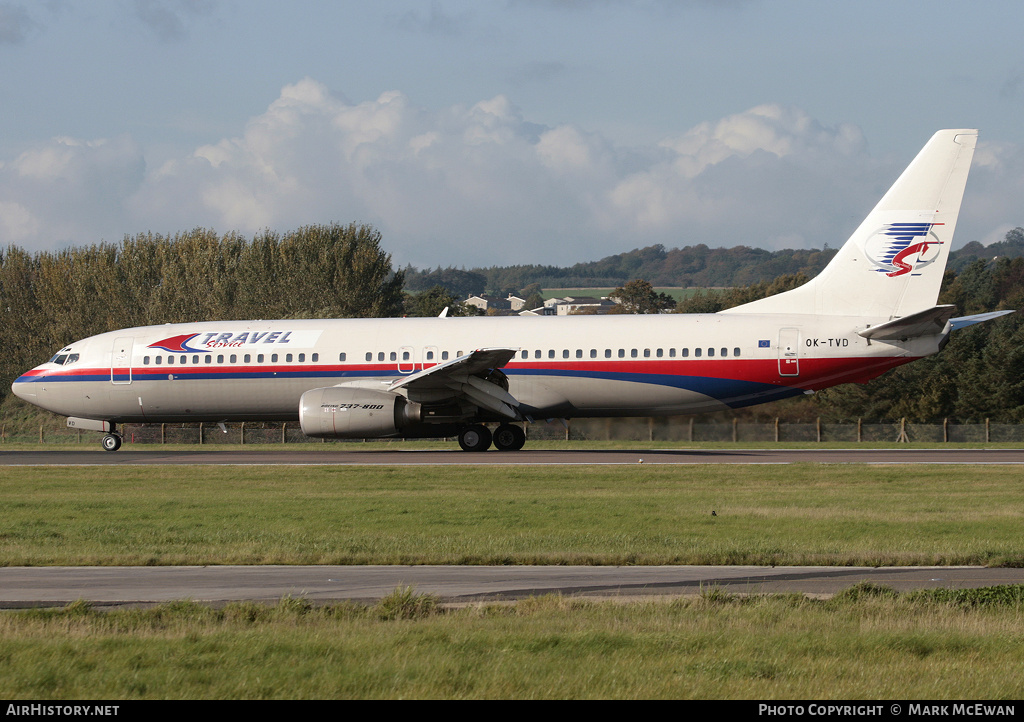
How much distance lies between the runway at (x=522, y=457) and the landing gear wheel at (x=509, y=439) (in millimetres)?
458

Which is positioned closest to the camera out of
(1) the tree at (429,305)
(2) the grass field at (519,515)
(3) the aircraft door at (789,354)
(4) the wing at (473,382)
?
Result: (2) the grass field at (519,515)

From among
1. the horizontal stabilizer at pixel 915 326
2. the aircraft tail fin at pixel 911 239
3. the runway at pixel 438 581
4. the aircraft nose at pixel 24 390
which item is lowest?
the runway at pixel 438 581

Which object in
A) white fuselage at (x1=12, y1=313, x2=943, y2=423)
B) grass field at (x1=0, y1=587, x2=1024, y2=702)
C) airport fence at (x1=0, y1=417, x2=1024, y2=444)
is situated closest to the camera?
grass field at (x1=0, y1=587, x2=1024, y2=702)

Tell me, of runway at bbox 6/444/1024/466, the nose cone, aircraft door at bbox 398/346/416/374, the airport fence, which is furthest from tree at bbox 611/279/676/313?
the nose cone

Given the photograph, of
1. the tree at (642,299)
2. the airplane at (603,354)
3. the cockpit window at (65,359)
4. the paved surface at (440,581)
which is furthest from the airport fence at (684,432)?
the tree at (642,299)

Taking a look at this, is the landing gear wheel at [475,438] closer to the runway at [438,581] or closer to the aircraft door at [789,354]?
the aircraft door at [789,354]

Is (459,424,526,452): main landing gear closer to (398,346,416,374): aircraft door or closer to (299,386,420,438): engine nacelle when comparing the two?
(398,346,416,374): aircraft door

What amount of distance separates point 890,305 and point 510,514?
1842 cm

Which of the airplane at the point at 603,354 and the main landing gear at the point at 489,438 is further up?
the airplane at the point at 603,354

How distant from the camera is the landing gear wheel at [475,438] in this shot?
111 feet

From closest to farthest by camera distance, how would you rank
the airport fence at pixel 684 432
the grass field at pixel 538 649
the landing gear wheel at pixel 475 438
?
1. the grass field at pixel 538 649
2. the landing gear wheel at pixel 475 438
3. the airport fence at pixel 684 432

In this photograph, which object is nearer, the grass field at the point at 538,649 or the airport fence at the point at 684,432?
the grass field at the point at 538,649

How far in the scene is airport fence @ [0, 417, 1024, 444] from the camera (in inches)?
1647
